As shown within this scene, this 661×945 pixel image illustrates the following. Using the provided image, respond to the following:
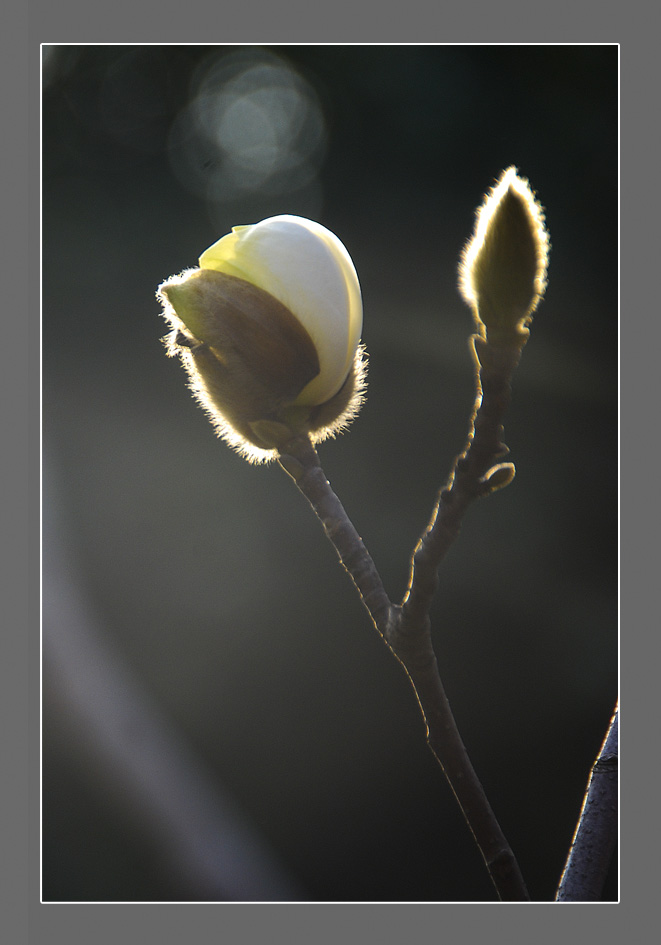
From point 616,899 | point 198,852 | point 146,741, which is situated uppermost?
point 616,899

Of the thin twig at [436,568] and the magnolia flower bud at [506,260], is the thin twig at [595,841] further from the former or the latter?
the magnolia flower bud at [506,260]

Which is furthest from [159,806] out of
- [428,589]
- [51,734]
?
[428,589]

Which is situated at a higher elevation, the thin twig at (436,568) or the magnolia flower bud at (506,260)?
the magnolia flower bud at (506,260)

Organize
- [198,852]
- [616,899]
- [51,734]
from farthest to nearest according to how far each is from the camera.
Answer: [198,852], [51,734], [616,899]

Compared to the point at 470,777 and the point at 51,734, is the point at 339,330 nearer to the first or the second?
the point at 470,777

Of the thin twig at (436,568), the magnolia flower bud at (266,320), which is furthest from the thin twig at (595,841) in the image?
the magnolia flower bud at (266,320)

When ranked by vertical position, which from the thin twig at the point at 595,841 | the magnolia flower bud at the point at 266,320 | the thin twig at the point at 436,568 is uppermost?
the magnolia flower bud at the point at 266,320

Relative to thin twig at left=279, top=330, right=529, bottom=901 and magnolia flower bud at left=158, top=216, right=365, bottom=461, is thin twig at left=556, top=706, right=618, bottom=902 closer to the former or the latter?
thin twig at left=279, top=330, right=529, bottom=901
